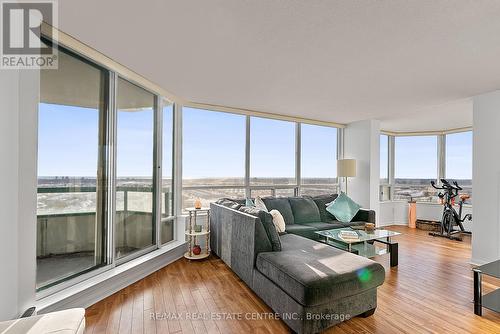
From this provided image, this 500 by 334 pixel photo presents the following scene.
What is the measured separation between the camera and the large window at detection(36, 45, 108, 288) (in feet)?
7.03

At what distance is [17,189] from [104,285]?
1.28 meters

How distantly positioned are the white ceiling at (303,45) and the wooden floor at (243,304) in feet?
8.08

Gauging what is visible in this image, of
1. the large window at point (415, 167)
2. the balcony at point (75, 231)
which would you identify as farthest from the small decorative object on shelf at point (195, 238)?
the large window at point (415, 167)

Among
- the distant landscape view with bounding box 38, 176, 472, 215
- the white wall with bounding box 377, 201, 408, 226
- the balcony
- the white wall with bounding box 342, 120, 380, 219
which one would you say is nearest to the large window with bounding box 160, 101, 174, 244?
the distant landscape view with bounding box 38, 176, 472, 215

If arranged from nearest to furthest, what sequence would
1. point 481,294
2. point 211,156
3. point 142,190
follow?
point 481,294 < point 142,190 < point 211,156

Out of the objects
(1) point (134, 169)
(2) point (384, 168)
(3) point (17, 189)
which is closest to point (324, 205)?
(2) point (384, 168)

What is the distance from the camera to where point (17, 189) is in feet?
5.67

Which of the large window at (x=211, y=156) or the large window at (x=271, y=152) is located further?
the large window at (x=271, y=152)

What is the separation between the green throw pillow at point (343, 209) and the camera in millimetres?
4293

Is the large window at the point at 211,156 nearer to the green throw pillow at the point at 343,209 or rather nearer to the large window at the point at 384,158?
the green throw pillow at the point at 343,209

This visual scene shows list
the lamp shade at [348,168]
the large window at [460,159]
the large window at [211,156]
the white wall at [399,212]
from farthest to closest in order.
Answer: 1. the white wall at [399,212]
2. the large window at [460,159]
3. the lamp shade at [348,168]
4. the large window at [211,156]

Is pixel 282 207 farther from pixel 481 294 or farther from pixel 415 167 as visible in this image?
pixel 415 167

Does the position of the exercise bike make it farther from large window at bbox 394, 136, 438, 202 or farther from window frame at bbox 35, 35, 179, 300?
window frame at bbox 35, 35, 179, 300

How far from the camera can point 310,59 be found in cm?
252
